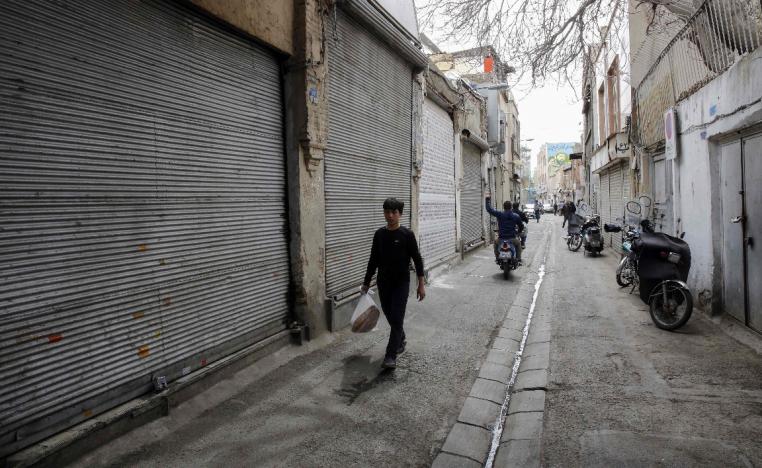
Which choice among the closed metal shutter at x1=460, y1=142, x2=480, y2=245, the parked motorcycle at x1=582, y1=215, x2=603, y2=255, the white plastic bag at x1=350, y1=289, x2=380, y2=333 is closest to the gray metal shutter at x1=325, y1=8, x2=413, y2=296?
the white plastic bag at x1=350, y1=289, x2=380, y2=333

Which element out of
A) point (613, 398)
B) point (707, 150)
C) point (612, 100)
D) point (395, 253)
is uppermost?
point (612, 100)

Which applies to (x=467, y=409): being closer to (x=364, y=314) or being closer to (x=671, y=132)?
(x=364, y=314)

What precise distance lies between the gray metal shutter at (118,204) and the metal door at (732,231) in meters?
5.76

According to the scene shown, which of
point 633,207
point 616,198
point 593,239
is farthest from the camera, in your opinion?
point 616,198

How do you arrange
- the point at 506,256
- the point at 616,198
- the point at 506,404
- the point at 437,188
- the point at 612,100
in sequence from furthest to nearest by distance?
the point at 612,100, the point at 616,198, the point at 437,188, the point at 506,256, the point at 506,404

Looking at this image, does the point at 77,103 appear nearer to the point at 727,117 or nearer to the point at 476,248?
the point at 727,117

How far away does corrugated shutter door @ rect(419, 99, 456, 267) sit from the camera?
11055 mm

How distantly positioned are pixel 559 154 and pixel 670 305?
240 feet

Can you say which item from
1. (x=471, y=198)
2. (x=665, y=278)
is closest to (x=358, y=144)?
(x=665, y=278)

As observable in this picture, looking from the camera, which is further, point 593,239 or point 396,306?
point 593,239

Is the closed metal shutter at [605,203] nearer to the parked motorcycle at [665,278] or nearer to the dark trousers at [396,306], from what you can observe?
the parked motorcycle at [665,278]

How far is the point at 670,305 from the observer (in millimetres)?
6422

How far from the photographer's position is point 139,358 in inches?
149

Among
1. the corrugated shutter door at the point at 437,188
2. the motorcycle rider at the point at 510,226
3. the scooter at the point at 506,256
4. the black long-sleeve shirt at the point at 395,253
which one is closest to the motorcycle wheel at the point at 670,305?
the black long-sleeve shirt at the point at 395,253
